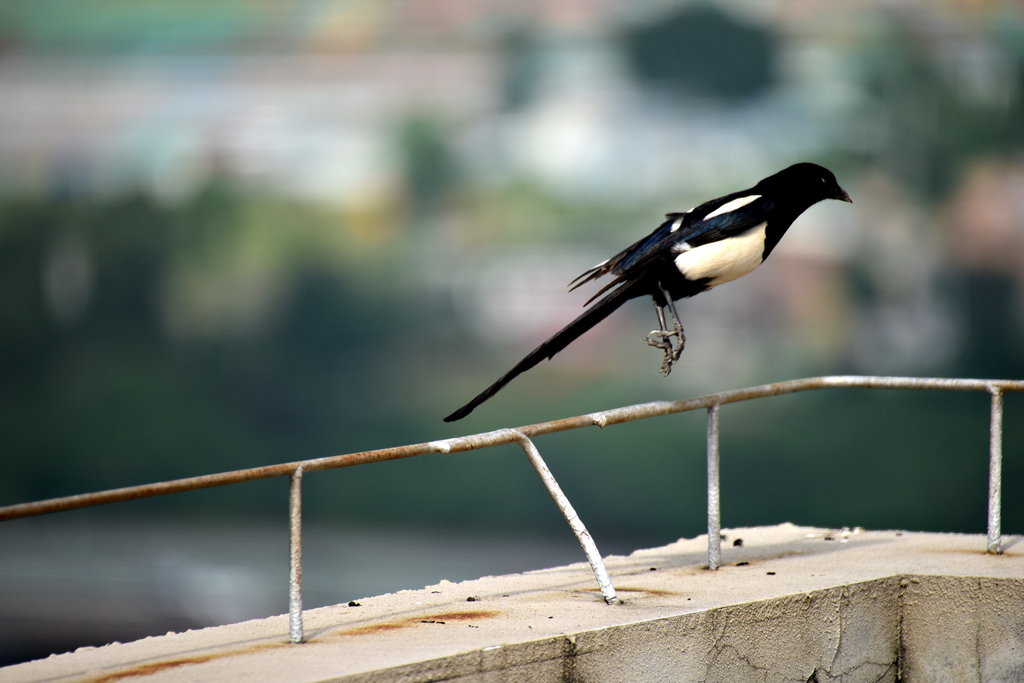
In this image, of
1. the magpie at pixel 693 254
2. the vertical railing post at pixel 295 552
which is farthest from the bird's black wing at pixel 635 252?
the vertical railing post at pixel 295 552

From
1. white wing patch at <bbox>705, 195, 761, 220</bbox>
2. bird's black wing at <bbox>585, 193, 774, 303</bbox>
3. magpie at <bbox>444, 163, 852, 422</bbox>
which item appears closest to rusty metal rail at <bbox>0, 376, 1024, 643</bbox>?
magpie at <bbox>444, 163, 852, 422</bbox>

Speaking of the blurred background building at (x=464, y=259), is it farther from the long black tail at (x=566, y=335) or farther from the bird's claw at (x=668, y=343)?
the long black tail at (x=566, y=335)

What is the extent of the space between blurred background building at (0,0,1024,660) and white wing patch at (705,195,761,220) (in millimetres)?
10845

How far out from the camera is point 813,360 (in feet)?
46.4

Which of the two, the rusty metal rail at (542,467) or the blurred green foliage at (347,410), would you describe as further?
the blurred green foliage at (347,410)

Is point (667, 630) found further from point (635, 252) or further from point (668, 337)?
point (635, 252)

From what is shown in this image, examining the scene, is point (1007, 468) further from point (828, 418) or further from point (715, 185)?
point (715, 185)

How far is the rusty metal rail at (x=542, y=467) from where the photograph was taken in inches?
73.5

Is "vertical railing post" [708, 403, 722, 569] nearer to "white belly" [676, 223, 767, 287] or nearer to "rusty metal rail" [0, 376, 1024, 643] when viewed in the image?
"rusty metal rail" [0, 376, 1024, 643]

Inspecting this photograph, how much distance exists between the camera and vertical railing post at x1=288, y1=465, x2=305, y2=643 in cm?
212

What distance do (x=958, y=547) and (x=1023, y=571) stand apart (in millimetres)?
410

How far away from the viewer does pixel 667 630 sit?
2406mm

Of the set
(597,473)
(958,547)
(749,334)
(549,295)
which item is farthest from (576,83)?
(958,547)

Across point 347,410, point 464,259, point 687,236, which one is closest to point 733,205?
point 687,236
